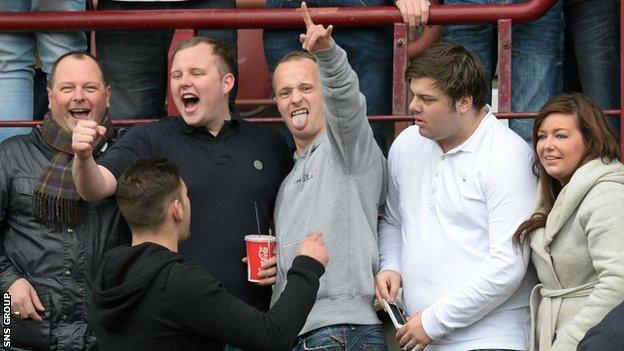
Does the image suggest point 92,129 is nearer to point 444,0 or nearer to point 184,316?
point 184,316

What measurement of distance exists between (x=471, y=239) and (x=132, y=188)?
1.30m

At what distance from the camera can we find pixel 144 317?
492 centimetres

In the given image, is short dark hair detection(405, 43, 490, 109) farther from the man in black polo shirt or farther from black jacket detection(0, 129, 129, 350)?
black jacket detection(0, 129, 129, 350)

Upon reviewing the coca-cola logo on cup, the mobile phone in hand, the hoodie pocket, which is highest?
the coca-cola logo on cup

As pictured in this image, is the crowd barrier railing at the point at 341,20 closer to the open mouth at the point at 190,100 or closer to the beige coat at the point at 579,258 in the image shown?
the open mouth at the point at 190,100

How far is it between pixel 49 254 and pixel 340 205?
120cm

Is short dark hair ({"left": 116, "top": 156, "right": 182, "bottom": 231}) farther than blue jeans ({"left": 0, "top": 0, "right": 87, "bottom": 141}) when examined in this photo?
No

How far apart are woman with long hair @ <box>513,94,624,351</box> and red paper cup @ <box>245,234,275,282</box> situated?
0.95 meters

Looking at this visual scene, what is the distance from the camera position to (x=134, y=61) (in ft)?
22.5

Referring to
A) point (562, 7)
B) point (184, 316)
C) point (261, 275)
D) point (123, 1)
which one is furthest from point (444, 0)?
point (184, 316)

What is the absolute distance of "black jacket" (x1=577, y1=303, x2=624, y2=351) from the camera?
462 cm

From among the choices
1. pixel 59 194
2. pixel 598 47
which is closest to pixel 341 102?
pixel 59 194

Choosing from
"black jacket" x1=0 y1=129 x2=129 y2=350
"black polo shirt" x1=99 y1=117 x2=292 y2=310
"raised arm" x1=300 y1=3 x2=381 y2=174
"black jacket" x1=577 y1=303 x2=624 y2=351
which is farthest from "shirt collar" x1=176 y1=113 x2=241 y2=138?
"black jacket" x1=577 y1=303 x2=624 y2=351

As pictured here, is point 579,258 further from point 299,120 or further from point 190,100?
point 190,100
